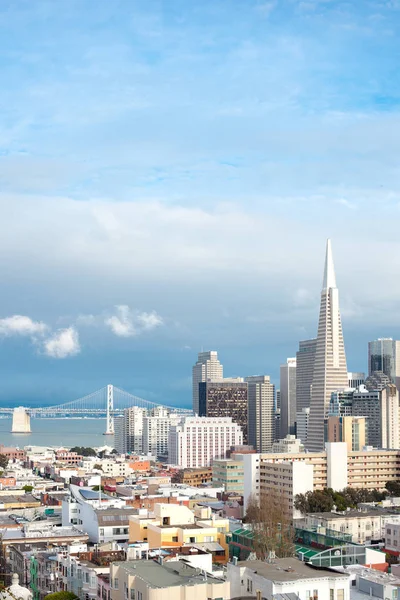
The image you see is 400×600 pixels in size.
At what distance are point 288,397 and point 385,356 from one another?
10.7 meters

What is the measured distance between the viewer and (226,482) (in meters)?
39.8

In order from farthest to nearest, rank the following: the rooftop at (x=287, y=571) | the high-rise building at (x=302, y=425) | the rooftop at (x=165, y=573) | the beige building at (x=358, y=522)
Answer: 1. the high-rise building at (x=302, y=425)
2. the beige building at (x=358, y=522)
3. the rooftop at (x=165, y=573)
4. the rooftop at (x=287, y=571)

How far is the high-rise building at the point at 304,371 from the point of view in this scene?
86.7m

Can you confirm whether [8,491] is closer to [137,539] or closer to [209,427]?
[137,539]

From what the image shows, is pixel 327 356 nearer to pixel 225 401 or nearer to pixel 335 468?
pixel 225 401

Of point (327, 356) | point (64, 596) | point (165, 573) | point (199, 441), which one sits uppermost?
point (327, 356)

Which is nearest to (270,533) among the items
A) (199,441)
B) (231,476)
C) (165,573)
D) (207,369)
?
(165,573)

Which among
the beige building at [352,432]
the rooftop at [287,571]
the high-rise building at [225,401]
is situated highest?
the high-rise building at [225,401]

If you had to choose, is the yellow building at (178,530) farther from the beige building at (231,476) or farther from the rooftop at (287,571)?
the beige building at (231,476)

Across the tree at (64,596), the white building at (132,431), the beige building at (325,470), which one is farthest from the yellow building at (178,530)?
the white building at (132,431)

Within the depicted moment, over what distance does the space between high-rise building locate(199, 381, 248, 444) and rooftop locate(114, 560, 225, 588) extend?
73348mm

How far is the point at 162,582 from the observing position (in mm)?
11133

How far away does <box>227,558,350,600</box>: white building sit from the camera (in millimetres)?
10477

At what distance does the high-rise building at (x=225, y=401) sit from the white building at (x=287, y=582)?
74.2 meters
